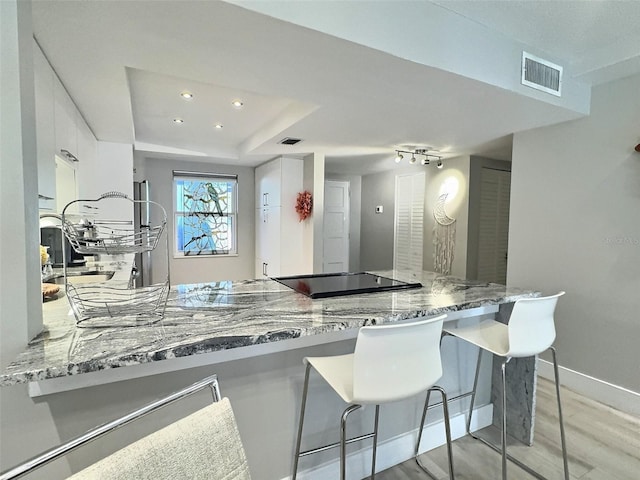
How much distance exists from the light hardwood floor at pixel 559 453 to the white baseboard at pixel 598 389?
0.08 metres

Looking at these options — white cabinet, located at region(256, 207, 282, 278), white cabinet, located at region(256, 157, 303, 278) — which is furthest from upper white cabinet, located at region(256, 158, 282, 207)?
white cabinet, located at region(256, 207, 282, 278)

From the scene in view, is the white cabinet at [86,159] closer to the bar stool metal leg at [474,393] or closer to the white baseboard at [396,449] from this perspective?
the white baseboard at [396,449]

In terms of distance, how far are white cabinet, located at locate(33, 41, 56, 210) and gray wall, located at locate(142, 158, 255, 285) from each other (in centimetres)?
321

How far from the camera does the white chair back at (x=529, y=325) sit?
1488 millimetres

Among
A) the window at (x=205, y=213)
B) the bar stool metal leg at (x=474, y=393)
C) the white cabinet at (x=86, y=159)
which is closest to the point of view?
the bar stool metal leg at (x=474, y=393)


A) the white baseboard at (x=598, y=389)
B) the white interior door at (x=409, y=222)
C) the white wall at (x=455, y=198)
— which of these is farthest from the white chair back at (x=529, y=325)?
the white interior door at (x=409, y=222)

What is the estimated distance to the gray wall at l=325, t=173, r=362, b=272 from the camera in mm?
6480

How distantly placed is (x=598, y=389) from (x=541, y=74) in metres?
2.41

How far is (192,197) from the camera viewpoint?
5418mm

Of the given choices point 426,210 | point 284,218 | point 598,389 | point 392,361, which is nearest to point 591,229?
point 598,389

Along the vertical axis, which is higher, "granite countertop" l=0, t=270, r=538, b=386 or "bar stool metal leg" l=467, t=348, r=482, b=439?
"granite countertop" l=0, t=270, r=538, b=386

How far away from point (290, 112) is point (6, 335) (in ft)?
8.64

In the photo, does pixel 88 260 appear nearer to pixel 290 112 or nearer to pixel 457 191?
pixel 290 112

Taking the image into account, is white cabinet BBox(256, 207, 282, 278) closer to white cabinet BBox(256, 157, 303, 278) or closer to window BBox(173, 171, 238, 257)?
white cabinet BBox(256, 157, 303, 278)
